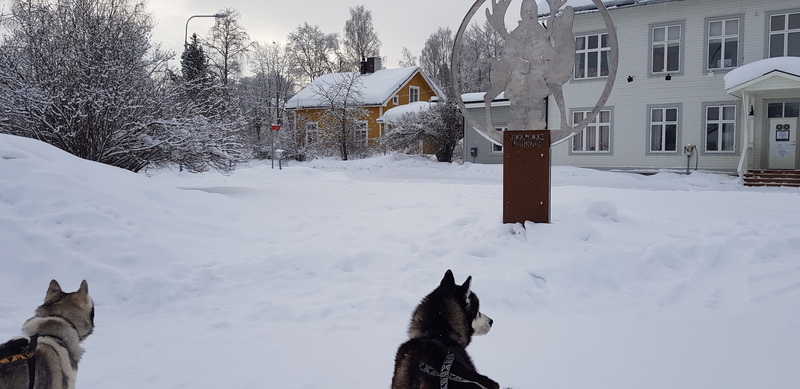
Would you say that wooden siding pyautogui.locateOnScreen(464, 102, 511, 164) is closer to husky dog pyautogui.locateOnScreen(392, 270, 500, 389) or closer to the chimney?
the chimney

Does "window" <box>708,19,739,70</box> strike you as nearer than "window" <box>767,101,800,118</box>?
No

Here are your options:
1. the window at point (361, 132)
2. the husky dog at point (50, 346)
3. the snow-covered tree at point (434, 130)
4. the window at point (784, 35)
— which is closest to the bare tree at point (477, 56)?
the window at point (361, 132)

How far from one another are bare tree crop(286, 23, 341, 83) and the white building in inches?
1719

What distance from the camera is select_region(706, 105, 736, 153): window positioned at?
81.4 ft

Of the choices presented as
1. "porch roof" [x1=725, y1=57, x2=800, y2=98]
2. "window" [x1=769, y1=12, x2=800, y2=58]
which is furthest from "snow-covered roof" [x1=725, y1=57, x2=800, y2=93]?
"window" [x1=769, y1=12, x2=800, y2=58]

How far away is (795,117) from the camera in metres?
23.2

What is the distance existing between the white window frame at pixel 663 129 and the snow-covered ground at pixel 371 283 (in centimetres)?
1517

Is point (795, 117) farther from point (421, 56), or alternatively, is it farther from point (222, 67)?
point (421, 56)

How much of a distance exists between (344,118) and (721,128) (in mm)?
24328

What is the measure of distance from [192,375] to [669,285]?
17.8ft

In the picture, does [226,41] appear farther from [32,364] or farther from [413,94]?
[32,364]

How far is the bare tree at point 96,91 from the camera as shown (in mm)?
12359

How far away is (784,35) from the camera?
2391cm

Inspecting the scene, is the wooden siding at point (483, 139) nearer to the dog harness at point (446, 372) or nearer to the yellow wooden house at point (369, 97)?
the yellow wooden house at point (369, 97)
